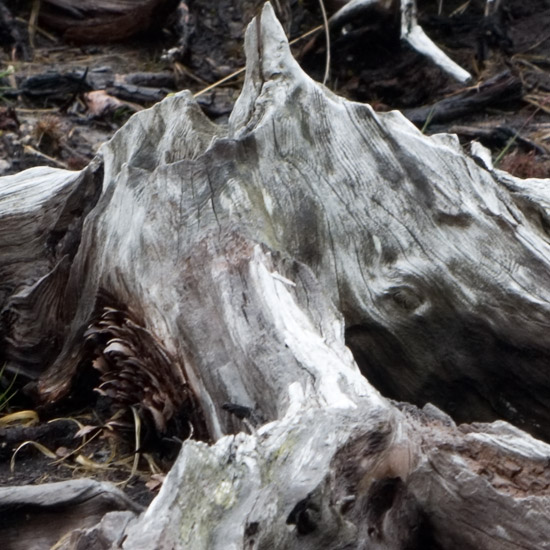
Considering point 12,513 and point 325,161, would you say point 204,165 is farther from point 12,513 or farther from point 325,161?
point 12,513

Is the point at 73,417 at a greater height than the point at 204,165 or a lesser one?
lesser

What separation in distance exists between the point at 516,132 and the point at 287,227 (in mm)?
2900

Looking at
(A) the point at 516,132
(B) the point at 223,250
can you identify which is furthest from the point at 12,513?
(A) the point at 516,132

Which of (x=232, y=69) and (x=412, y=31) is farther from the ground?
(x=412, y=31)

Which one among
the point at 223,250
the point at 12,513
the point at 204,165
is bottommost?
the point at 12,513

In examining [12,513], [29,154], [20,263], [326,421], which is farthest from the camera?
[29,154]

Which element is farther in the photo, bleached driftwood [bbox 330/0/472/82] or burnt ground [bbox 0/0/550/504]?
bleached driftwood [bbox 330/0/472/82]

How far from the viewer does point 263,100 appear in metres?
3.37

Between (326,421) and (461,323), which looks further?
(461,323)

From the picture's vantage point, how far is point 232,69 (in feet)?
21.6

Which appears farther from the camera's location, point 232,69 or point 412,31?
point 232,69

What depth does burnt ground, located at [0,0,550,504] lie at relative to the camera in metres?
5.58

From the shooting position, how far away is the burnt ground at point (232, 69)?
5.58 metres

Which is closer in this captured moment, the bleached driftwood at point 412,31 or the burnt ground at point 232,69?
the burnt ground at point 232,69
